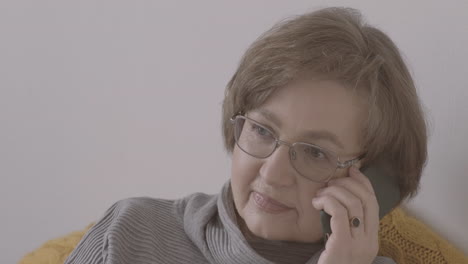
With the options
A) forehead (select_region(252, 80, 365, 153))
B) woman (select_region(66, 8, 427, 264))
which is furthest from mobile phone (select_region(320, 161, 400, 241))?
forehead (select_region(252, 80, 365, 153))

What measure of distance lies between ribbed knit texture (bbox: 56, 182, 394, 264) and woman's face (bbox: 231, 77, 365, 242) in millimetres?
49

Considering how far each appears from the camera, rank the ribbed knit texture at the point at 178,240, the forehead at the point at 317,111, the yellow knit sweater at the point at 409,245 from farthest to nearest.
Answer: the yellow knit sweater at the point at 409,245, the ribbed knit texture at the point at 178,240, the forehead at the point at 317,111

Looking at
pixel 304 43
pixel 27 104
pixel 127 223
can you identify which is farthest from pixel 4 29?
pixel 304 43

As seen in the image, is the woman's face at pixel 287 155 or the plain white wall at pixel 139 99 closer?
the woman's face at pixel 287 155

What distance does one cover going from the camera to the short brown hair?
59.1 inches

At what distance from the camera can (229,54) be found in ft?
6.81

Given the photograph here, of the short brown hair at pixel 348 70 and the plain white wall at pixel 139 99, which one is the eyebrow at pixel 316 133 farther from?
the plain white wall at pixel 139 99

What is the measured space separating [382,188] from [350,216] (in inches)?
5.4

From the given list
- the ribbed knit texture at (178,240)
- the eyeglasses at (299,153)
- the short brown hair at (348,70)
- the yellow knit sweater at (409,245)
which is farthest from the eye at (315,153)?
the yellow knit sweater at (409,245)

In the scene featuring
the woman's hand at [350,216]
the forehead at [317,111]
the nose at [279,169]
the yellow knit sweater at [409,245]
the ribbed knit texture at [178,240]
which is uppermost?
the forehead at [317,111]

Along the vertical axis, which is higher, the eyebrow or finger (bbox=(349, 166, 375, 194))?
the eyebrow

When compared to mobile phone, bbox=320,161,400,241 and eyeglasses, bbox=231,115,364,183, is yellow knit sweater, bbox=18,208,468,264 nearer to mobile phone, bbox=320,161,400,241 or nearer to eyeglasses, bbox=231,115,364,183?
mobile phone, bbox=320,161,400,241

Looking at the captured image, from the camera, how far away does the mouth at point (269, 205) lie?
153 cm

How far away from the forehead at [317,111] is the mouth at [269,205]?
142 millimetres
